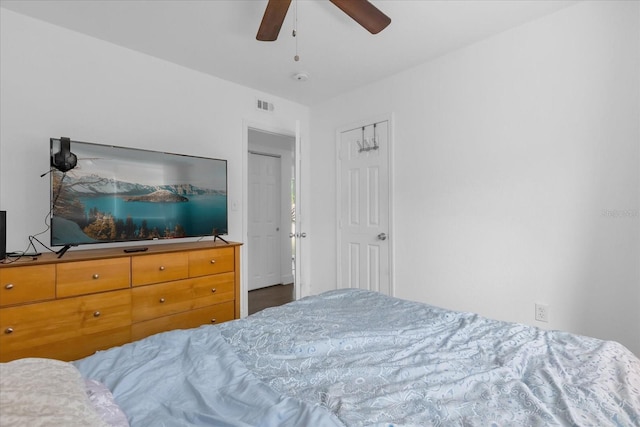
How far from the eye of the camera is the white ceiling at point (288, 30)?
2070 mm

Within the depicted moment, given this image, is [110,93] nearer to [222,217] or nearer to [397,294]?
[222,217]

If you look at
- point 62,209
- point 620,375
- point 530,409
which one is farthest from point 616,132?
point 62,209

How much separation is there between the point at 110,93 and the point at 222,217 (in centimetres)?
132

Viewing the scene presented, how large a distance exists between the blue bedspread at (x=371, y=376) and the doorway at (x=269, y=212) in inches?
126

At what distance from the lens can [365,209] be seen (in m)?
3.39

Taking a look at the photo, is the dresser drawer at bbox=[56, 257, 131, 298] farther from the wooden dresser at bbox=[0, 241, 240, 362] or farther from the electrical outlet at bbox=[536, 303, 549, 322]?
the electrical outlet at bbox=[536, 303, 549, 322]

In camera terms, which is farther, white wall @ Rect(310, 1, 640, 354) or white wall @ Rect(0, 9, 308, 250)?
white wall @ Rect(0, 9, 308, 250)

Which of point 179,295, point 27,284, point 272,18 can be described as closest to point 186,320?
point 179,295

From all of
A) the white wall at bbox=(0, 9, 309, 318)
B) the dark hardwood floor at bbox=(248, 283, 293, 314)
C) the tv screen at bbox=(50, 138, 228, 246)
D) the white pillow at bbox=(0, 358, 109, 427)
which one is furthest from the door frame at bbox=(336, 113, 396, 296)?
the white pillow at bbox=(0, 358, 109, 427)

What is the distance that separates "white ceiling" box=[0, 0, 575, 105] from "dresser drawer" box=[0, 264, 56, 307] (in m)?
1.71

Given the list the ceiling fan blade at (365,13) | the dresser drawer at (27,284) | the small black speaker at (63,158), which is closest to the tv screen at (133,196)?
the small black speaker at (63,158)

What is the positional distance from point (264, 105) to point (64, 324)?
2656mm

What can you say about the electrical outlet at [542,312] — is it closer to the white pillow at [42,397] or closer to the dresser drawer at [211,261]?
the dresser drawer at [211,261]

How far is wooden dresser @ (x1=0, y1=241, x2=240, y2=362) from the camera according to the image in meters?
1.73
